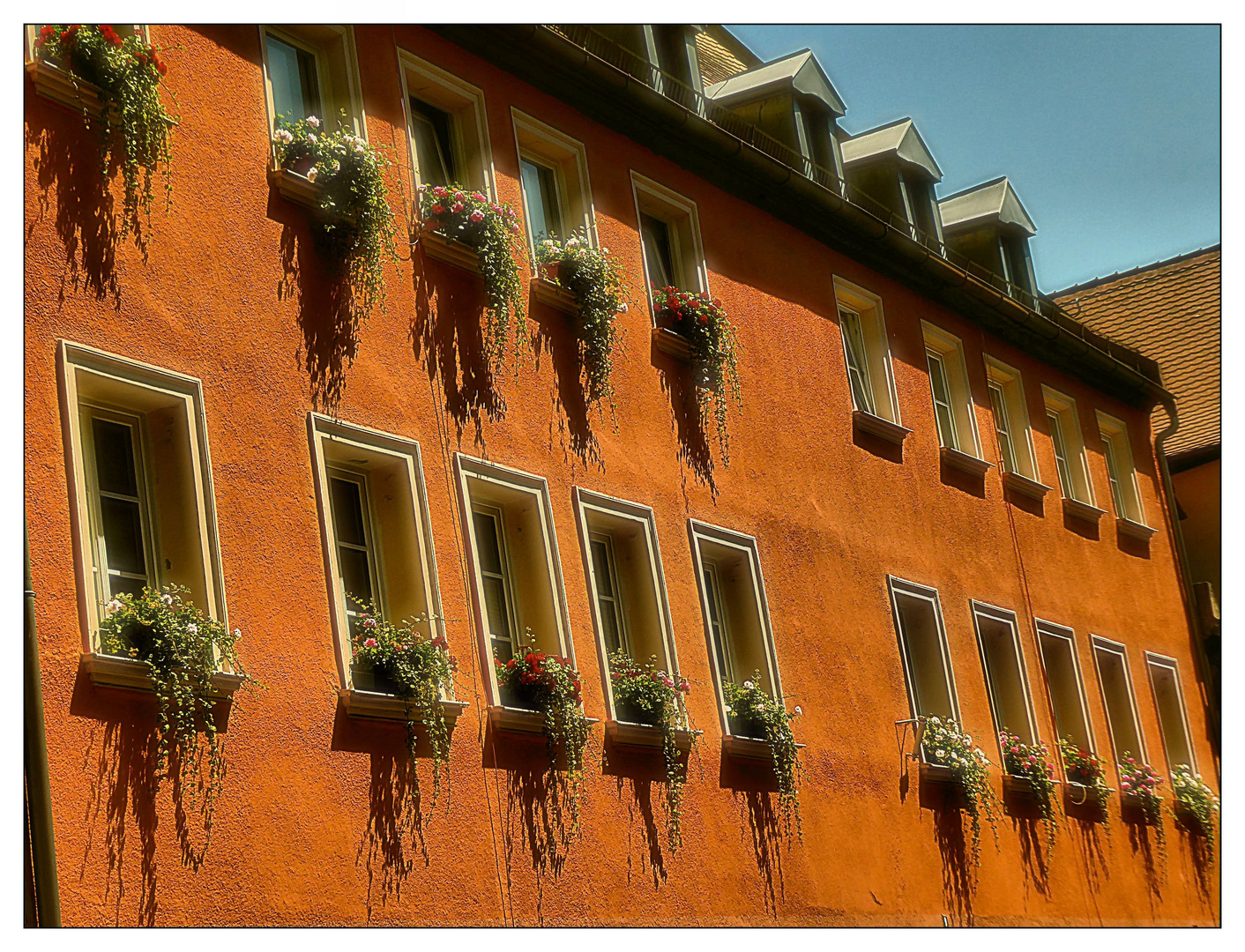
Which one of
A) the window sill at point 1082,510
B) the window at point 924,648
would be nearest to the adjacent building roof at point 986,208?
the window sill at point 1082,510

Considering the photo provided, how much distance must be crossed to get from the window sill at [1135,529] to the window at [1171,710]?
137cm

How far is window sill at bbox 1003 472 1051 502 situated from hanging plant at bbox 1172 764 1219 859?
10.6 feet

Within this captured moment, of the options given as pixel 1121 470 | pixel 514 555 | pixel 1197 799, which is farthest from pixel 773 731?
pixel 1121 470

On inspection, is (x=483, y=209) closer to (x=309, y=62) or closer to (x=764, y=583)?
(x=309, y=62)

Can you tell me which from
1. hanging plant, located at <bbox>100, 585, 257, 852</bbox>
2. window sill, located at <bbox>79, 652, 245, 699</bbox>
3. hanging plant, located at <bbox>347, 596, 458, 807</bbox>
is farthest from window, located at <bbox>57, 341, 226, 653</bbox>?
hanging plant, located at <bbox>347, 596, 458, 807</bbox>

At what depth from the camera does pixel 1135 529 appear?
63.5 ft

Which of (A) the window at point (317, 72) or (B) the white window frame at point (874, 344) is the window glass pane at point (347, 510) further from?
(B) the white window frame at point (874, 344)

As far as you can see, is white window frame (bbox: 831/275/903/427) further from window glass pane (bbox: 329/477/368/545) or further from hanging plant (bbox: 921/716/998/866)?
window glass pane (bbox: 329/477/368/545)

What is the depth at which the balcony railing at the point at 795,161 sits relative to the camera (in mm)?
13203

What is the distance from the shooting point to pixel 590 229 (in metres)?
12.6

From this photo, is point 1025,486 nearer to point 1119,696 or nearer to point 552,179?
point 1119,696

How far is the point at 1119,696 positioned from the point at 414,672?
10729 millimetres

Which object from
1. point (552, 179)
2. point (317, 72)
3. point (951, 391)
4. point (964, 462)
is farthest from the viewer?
point (951, 391)

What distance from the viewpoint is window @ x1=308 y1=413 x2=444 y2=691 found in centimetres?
978
